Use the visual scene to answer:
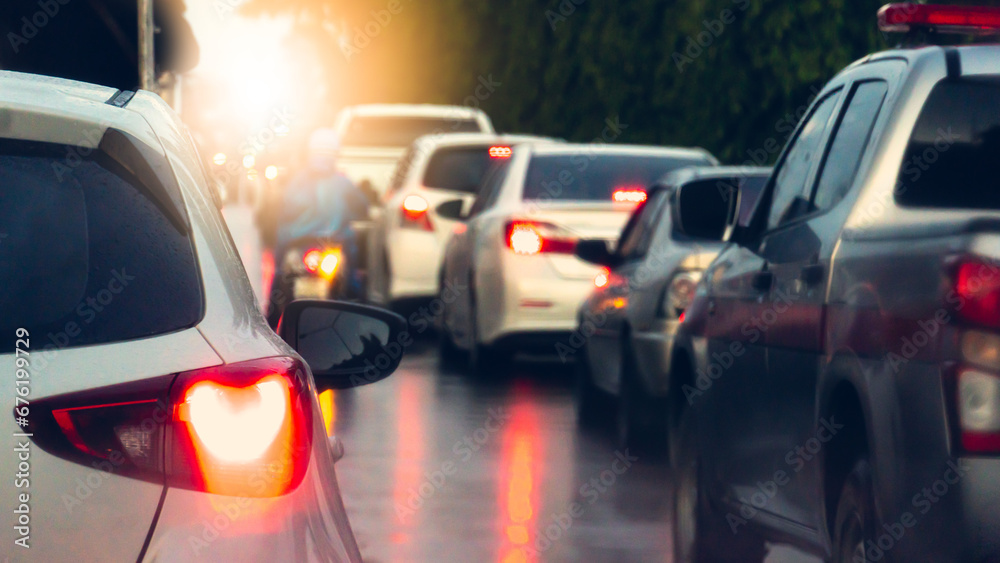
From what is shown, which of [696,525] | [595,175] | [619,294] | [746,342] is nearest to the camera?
[746,342]

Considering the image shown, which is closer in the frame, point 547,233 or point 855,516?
point 855,516

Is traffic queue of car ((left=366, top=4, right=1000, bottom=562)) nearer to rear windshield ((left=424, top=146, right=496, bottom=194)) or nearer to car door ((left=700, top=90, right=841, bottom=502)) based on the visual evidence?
car door ((left=700, top=90, right=841, bottom=502))

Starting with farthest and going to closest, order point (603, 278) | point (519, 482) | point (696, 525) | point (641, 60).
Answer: point (641, 60)
point (603, 278)
point (519, 482)
point (696, 525)

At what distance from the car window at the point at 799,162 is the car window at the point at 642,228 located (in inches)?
157

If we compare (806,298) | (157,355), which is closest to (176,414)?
(157,355)

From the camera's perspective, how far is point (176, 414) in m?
2.85

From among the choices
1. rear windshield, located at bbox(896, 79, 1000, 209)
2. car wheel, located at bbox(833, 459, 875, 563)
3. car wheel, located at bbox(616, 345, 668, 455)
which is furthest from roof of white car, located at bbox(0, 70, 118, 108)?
car wheel, located at bbox(616, 345, 668, 455)

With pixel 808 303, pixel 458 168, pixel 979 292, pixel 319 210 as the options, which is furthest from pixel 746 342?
pixel 458 168

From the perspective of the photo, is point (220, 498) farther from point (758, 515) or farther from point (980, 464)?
point (758, 515)

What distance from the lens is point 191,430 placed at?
9.36 ft

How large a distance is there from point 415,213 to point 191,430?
45.7 ft

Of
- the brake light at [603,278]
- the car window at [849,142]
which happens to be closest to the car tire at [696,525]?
the car window at [849,142]

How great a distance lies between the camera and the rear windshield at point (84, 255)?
9.48ft

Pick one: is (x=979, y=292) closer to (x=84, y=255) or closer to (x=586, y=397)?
(x=84, y=255)
